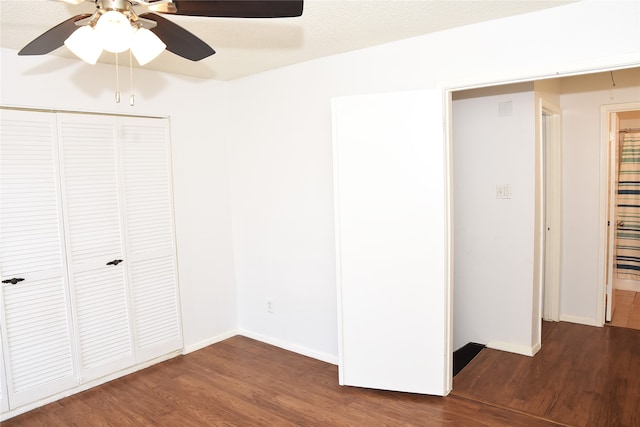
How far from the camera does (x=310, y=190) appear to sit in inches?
140

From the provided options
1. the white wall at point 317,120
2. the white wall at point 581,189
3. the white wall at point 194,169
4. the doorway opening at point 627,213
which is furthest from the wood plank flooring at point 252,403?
the doorway opening at point 627,213

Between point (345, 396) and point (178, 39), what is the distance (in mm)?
2464

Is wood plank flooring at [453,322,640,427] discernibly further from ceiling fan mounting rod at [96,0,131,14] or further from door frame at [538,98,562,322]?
ceiling fan mounting rod at [96,0,131,14]

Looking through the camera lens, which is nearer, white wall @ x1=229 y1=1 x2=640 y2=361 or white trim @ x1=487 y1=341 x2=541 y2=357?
white wall @ x1=229 y1=1 x2=640 y2=361

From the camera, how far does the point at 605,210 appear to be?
410 centimetres

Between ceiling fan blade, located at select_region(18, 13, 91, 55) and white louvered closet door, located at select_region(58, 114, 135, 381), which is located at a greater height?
ceiling fan blade, located at select_region(18, 13, 91, 55)

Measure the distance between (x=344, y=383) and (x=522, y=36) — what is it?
254 cm

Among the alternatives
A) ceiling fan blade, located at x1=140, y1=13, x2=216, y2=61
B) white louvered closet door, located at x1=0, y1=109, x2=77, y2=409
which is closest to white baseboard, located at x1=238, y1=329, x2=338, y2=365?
white louvered closet door, located at x1=0, y1=109, x2=77, y2=409

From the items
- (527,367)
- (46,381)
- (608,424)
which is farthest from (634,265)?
(46,381)

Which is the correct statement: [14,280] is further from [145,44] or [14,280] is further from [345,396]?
[345,396]

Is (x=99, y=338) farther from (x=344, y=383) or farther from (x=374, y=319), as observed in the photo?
(x=374, y=319)

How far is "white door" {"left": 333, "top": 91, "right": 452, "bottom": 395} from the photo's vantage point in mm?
2812

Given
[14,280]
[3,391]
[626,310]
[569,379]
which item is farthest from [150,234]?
[626,310]

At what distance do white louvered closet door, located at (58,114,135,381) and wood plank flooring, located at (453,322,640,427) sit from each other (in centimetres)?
259
